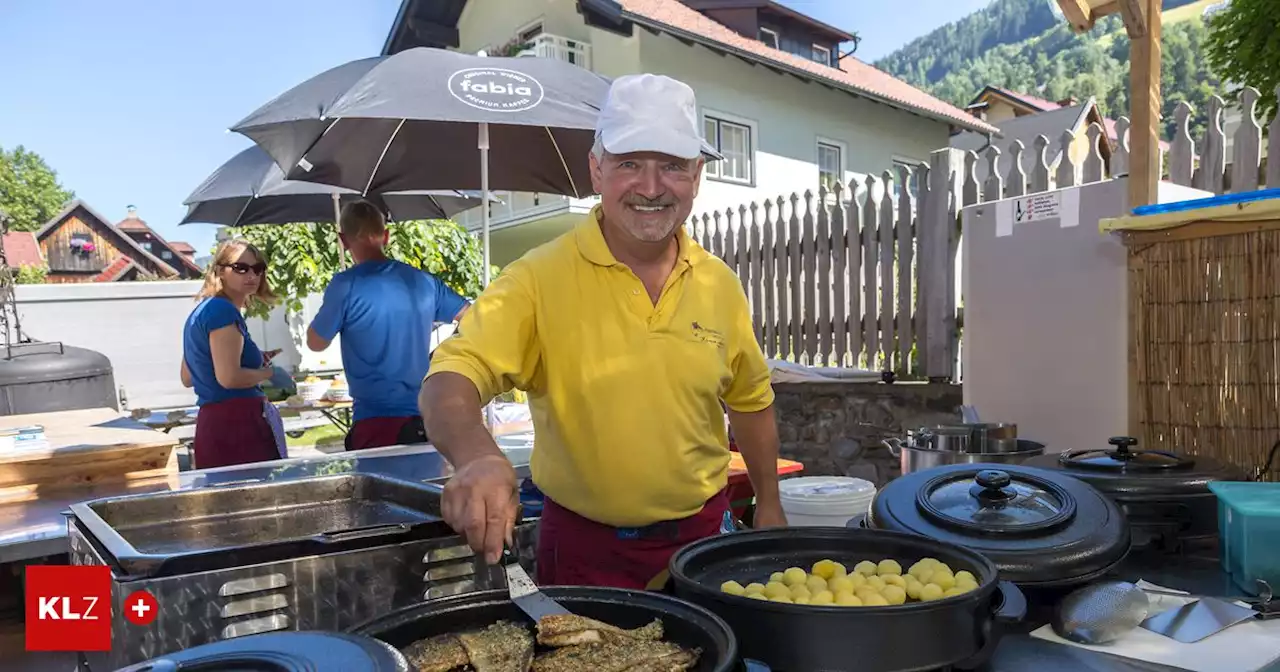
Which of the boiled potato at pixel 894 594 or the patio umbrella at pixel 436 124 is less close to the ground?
the patio umbrella at pixel 436 124

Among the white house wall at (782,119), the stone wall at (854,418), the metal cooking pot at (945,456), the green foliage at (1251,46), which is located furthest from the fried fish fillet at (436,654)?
the white house wall at (782,119)

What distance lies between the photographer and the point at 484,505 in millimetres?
1187

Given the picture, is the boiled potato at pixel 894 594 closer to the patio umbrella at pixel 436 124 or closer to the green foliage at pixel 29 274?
the patio umbrella at pixel 436 124

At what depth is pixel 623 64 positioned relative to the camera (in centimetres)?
1345

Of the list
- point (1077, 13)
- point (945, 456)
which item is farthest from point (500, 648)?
point (1077, 13)

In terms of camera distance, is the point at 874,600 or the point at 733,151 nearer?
the point at 874,600

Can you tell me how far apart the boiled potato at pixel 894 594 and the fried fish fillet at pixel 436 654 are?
21.3 inches

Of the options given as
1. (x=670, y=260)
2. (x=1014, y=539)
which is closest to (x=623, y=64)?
(x=670, y=260)

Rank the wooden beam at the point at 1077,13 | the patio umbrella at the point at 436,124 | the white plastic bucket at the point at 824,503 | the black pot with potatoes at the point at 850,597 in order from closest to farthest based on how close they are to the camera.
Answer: the black pot with potatoes at the point at 850,597, the white plastic bucket at the point at 824,503, the wooden beam at the point at 1077,13, the patio umbrella at the point at 436,124

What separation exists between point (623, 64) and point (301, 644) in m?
13.6

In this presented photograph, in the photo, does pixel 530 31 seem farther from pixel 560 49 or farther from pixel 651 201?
pixel 651 201

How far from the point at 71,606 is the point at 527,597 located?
82 centimetres

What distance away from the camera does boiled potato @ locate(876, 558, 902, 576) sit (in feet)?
3.82

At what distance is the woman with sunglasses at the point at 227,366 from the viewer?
3926 mm
